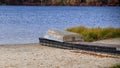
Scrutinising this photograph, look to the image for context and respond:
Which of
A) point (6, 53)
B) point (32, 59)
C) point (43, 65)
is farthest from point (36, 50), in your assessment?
point (43, 65)

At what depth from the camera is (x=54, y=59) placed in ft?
70.7

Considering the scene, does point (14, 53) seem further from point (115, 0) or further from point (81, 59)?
point (115, 0)

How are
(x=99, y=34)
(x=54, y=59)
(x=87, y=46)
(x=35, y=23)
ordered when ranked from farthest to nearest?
(x=35, y=23)
(x=99, y=34)
(x=87, y=46)
(x=54, y=59)

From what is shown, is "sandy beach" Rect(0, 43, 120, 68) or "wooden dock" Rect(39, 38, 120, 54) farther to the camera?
"wooden dock" Rect(39, 38, 120, 54)

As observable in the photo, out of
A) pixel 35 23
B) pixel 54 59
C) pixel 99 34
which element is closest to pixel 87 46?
pixel 54 59

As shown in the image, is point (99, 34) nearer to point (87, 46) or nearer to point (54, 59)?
point (87, 46)

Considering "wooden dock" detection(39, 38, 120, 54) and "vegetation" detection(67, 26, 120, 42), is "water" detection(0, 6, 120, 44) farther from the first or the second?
"wooden dock" detection(39, 38, 120, 54)

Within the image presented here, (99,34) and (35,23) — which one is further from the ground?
(99,34)

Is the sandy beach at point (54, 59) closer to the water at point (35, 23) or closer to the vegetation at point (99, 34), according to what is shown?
the vegetation at point (99, 34)

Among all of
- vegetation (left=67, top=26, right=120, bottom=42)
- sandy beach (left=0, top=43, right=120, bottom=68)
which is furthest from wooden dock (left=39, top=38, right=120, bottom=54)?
vegetation (left=67, top=26, right=120, bottom=42)

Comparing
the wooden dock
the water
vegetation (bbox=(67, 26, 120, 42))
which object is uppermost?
the wooden dock

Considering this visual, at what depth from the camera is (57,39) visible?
87.8ft

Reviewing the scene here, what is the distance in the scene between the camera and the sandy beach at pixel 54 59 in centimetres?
1984

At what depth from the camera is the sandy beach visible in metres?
19.8
